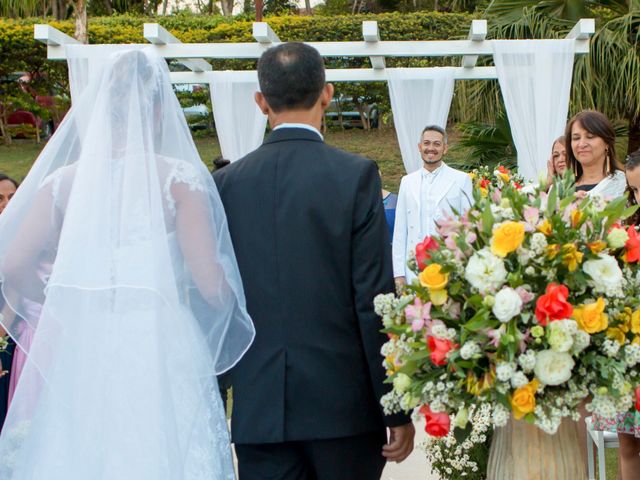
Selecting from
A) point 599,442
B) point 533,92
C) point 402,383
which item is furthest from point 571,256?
point 533,92

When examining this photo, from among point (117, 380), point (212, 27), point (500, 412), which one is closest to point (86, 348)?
point (117, 380)

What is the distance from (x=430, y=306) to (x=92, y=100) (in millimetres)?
1361

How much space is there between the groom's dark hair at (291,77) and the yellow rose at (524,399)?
114cm

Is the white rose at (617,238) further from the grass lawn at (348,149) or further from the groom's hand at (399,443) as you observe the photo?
the grass lawn at (348,149)

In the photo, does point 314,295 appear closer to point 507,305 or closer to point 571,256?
point 507,305

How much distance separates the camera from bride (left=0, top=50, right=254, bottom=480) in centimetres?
293

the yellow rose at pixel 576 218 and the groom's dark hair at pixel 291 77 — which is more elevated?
the groom's dark hair at pixel 291 77

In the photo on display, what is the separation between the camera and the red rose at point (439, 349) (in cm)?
251

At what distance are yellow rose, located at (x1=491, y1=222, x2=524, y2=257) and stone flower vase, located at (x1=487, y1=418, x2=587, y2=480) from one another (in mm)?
659

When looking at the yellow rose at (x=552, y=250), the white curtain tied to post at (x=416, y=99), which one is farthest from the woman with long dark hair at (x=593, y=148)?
the white curtain tied to post at (x=416, y=99)

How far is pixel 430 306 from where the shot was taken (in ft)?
8.54

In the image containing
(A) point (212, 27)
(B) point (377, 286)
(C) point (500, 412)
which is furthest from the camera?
(A) point (212, 27)

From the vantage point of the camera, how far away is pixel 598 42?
11211 mm

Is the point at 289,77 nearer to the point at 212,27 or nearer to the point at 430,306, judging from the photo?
the point at 430,306
